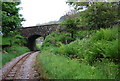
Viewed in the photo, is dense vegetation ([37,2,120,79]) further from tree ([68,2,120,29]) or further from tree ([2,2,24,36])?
tree ([2,2,24,36])

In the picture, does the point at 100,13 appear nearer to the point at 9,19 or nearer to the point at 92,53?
the point at 92,53

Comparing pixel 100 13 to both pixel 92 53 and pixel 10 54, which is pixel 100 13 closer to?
pixel 92 53

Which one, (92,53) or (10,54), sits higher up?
(92,53)

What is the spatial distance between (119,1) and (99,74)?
539 centimetres


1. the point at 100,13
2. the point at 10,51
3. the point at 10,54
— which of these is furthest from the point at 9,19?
the point at 100,13

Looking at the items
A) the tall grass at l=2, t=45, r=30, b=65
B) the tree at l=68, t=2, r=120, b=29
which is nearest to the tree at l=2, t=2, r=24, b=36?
the tall grass at l=2, t=45, r=30, b=65

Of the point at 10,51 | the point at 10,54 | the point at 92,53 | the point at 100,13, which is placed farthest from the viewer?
the point at 10,51

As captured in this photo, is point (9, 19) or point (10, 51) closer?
point (9, 19)

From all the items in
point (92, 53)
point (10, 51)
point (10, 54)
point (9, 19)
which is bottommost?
point (10, 51)

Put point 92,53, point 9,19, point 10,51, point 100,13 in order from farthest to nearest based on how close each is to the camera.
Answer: point 10,51 → point 9,19 → point 100,13 → point 92,53

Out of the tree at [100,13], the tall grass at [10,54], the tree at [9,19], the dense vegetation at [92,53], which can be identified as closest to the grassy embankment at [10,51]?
the tall grass at [10,54]

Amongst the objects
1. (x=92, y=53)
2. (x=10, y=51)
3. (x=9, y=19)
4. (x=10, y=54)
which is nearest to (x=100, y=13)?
(x=92, y=53)

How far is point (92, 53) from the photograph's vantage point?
6.51m

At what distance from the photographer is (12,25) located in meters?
17.4
